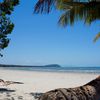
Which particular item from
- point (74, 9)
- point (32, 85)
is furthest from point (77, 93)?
point (32, 85)

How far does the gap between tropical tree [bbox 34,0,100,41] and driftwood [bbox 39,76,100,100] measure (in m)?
4.46

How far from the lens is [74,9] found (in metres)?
11.0

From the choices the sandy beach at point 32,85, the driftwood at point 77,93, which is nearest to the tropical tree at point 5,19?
the sandy beach at point 32,85

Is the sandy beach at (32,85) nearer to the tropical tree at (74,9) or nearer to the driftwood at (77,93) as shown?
the tropical tree at (74,9)

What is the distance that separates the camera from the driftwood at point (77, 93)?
5207 mm

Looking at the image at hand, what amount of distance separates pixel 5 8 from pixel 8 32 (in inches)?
48.5

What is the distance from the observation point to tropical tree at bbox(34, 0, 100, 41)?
10.0 meters

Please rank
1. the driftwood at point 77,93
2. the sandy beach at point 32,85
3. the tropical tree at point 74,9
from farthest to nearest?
the sandy beach at point 32,85
the tropical tree at point 74,9
the driftwood at point 77,93

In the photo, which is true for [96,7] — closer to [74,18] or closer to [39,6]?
[74,18]

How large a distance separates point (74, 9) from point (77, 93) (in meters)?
5.89

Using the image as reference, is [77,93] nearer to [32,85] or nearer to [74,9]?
[74,9]

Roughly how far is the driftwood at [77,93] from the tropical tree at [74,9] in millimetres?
4459

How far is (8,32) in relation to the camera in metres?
15.4

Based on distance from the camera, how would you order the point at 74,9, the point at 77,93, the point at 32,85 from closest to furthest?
the point at 77,93, the point at 74,9, the point at 32,85
